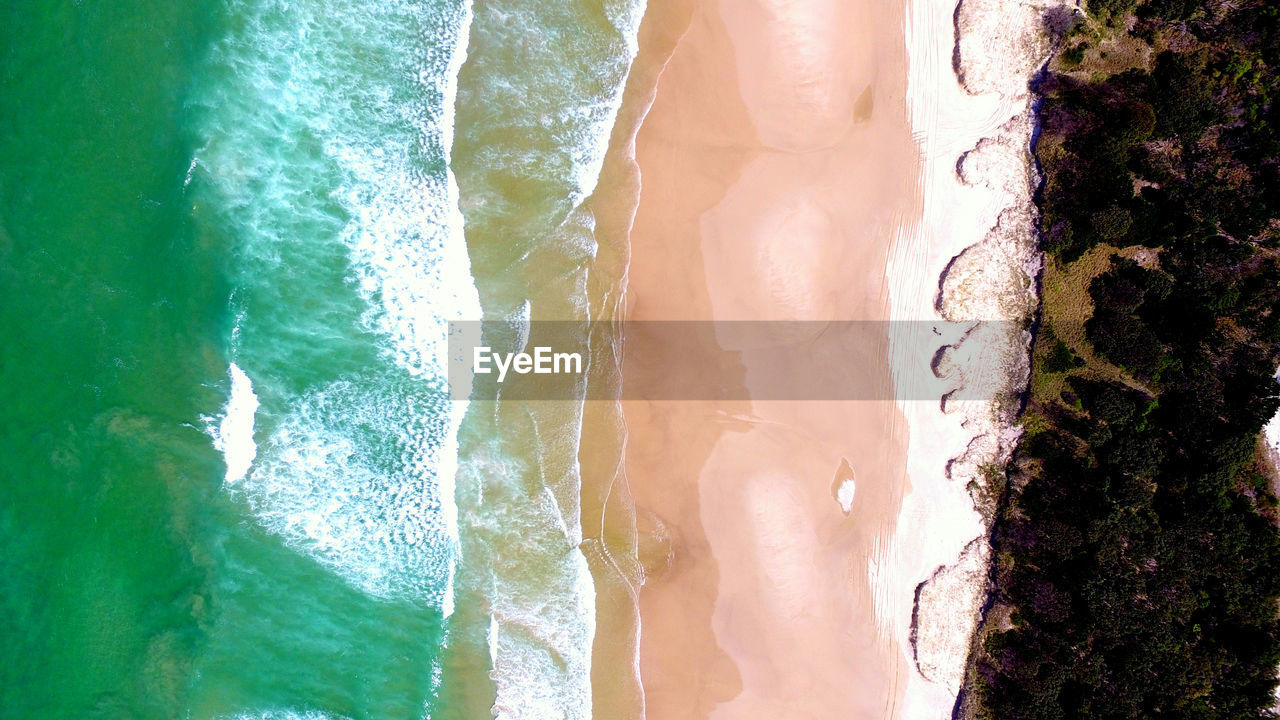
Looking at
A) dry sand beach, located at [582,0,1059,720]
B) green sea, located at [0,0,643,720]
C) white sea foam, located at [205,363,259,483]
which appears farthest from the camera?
dry sand beach, located at [582,0,1059,720]

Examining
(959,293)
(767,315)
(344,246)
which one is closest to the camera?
(344,246)

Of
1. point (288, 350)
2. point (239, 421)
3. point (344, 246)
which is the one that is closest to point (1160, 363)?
point (344, 246)

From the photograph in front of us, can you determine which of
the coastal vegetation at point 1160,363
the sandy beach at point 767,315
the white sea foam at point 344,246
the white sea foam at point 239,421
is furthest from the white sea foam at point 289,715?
the coastal vegetation at point 1160,363

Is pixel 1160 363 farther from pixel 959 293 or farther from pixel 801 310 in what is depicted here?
pixel 801 310

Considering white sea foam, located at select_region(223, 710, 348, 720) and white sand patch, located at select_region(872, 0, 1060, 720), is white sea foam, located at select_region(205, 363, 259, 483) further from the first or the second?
white sand patch, located at select_region(872, 0, 1060, 720)

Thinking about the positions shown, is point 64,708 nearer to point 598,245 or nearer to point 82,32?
point 82,32

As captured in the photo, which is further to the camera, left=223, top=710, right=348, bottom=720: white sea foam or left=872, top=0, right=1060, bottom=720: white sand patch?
left=872, top=0, right=1060, bottom=720: white sand patch

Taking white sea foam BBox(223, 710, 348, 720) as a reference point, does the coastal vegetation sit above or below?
above

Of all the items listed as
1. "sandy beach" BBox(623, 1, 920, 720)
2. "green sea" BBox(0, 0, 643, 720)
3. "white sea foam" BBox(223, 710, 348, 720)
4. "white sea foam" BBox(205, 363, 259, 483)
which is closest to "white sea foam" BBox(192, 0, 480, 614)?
"green sea" BBox(0, 0, 643, 720)
